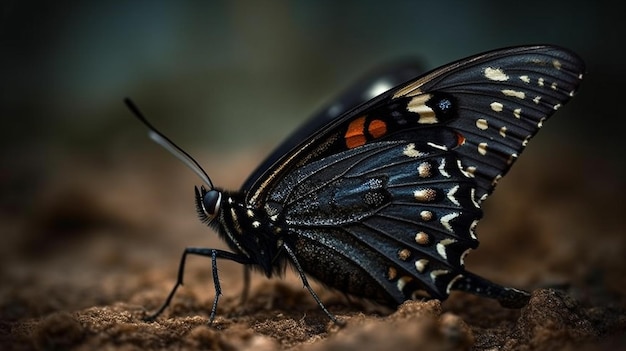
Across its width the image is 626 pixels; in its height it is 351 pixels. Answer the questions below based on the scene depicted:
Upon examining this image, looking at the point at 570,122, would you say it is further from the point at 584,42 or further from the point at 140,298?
the point at 140,298

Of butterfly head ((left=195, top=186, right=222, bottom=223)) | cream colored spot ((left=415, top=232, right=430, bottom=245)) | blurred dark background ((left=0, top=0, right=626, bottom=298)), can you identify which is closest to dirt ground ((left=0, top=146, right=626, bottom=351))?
cream colored spot ((left=415, top=232, right=430, bottom=245))

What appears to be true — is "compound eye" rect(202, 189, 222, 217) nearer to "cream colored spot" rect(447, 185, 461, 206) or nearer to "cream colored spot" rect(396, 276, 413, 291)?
"cream colored spot" rect(396, 276, 413, 291)

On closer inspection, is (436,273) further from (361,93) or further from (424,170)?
(361,93)

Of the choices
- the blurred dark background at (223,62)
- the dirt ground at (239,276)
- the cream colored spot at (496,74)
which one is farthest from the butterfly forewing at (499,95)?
the blurred dark background at (223,62)

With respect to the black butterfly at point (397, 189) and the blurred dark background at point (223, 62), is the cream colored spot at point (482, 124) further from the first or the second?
the blurred dark background at point (223, 62)

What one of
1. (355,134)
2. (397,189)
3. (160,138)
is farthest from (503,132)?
(160,138)
